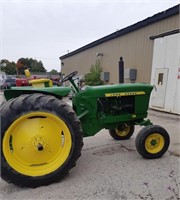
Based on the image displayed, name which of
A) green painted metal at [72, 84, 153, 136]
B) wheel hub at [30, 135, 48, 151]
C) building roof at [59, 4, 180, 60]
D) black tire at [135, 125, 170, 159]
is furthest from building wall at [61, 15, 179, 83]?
wheel hub at [30, 135, 48, 151]

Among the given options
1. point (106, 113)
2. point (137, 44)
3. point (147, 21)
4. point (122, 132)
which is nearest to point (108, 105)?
point (106, 113)

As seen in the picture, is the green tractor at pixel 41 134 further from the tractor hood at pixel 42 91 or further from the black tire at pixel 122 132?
the black tire at pixel 122 132

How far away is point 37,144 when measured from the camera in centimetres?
246

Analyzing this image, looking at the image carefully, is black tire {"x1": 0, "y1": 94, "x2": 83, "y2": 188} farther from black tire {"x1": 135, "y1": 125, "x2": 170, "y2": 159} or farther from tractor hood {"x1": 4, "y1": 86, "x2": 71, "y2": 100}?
black tire {"x1": 135, "y1": 125, "x2": 170, "y2": 159}

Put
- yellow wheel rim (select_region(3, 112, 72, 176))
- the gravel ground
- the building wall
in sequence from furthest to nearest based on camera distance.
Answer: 1. the building wall
2. yellow wheel rim (select_region(3, 112, 72, 176))
3. the gravel ground

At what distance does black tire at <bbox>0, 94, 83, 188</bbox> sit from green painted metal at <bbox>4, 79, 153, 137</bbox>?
1.32 feet

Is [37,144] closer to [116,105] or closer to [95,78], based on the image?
[116,105]

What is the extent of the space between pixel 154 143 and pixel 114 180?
941 millimetres

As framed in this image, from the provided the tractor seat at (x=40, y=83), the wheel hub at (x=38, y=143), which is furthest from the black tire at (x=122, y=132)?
the wheel hub at (x=38, y=143)

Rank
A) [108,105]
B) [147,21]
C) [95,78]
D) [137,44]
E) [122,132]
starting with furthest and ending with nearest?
[95,78]
[137,44]
[147,21]
[122,132]
[108,105]

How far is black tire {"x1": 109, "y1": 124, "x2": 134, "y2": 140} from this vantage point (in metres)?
3.98

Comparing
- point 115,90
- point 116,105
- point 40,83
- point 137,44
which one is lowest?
point 116,105

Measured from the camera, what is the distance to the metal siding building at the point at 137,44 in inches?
287

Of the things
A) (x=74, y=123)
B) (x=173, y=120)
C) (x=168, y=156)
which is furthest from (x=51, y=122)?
(x=173, y=120)
